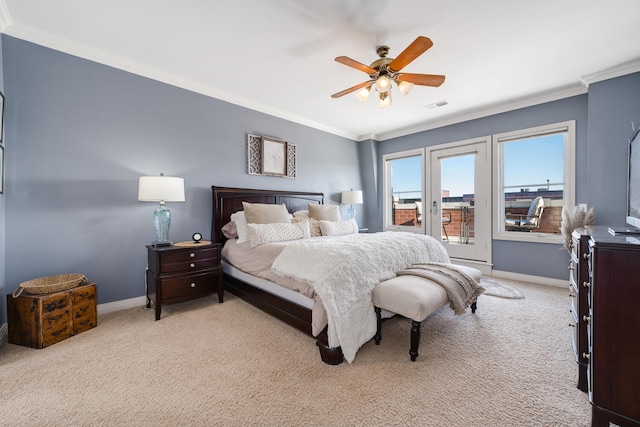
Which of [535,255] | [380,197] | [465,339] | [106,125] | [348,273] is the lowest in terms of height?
[465,339]

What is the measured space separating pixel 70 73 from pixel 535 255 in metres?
6.14

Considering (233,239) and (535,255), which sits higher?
(233,239)

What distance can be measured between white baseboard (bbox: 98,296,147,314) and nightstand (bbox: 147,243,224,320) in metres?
0.12

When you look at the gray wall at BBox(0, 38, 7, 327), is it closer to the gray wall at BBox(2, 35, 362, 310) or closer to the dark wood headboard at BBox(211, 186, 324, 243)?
the gray wall at BBox(2, 35, 362, 310)

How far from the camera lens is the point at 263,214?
329 cm

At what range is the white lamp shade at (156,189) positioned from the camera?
8.43 feet

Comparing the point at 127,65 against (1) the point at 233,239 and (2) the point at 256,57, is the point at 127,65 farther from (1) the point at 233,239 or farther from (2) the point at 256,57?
(1) the point at 233,239

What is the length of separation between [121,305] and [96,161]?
1.55 m

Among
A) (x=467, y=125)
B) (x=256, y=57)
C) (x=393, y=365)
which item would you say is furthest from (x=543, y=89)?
(x=393, y=365)

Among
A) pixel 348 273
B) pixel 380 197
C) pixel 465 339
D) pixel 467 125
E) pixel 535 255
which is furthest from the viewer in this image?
pixel 380 197

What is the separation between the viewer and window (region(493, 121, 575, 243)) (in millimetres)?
3604

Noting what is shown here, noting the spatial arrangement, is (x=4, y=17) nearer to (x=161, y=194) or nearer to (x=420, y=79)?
(x=161, y=194)

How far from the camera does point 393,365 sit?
1.79m

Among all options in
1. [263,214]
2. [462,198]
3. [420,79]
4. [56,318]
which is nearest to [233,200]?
[263,214]
